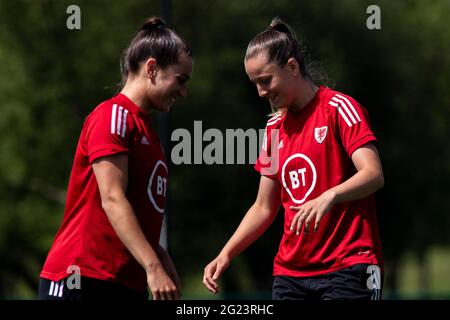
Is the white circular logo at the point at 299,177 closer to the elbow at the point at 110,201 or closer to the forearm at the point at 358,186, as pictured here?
the forearm at the point at 358,186

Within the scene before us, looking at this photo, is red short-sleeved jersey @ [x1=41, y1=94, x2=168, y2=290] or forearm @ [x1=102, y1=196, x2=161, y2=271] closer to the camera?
forearm @ [x1=102, y1=196, x2=161, y2=271]

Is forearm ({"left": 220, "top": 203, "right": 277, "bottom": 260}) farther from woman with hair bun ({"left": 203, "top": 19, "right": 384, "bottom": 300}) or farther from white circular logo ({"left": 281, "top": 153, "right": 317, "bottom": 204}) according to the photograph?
white circular logo ({"left": 281, "top": 153, "right": 317, "bottom": 204})

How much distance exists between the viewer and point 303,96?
5168mm

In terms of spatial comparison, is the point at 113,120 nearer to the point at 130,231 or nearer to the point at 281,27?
the point at 130,231

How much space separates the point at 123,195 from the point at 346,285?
128 cm

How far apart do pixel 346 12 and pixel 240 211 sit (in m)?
5.30

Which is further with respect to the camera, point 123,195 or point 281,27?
point 281,27

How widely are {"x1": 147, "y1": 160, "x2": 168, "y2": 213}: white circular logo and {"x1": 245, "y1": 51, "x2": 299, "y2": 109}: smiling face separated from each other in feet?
2.41

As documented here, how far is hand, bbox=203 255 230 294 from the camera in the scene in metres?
5.12

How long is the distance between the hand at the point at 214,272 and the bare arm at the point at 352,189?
1.95 feet

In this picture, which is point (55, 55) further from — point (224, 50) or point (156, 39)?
point (156, 39)
